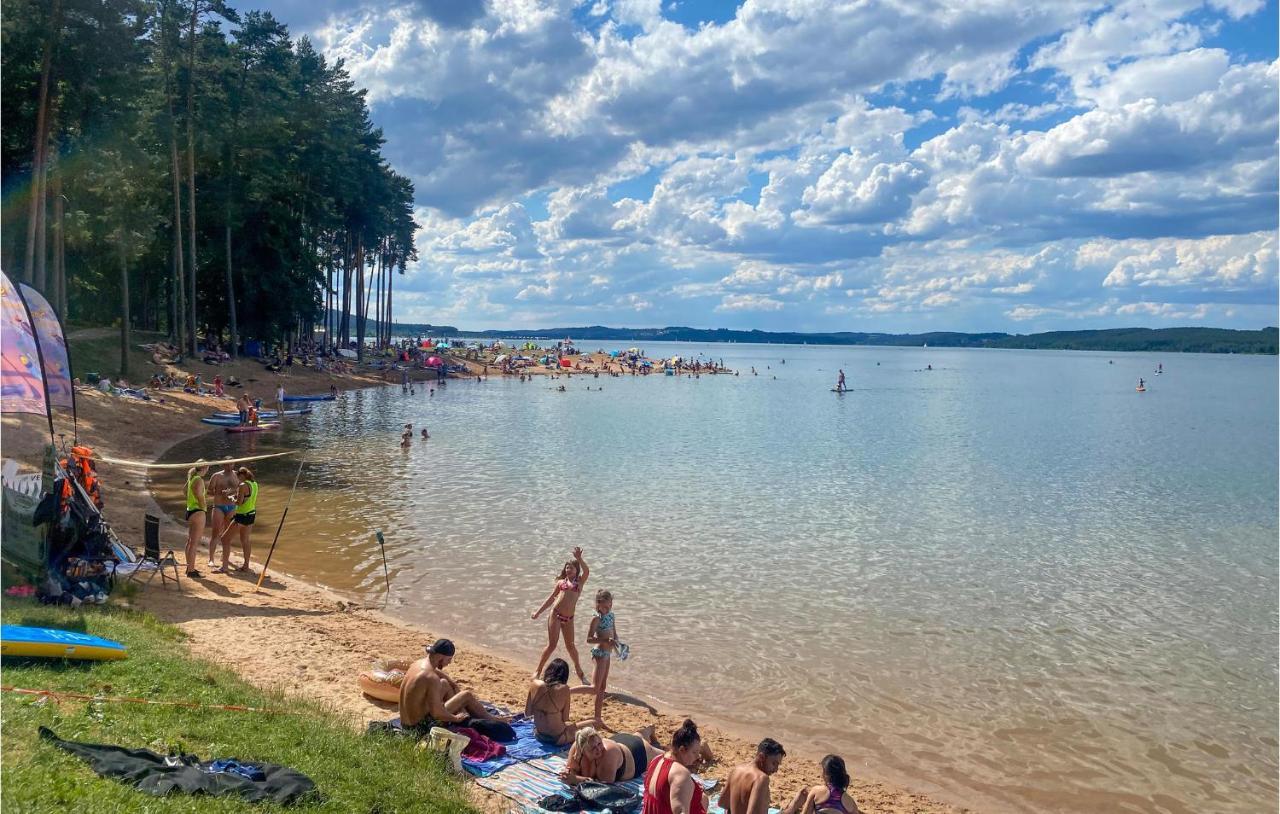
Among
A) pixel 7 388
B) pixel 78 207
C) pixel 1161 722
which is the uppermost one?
pixel 78 207

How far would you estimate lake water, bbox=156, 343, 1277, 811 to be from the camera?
10.5 meters

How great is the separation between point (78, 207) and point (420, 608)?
29.6 metres

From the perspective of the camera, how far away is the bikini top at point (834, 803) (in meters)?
7.08

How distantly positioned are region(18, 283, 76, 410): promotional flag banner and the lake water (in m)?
5.38

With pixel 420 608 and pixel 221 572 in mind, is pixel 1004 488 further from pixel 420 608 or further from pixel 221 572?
pixel 221 572

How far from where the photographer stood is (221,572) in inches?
587

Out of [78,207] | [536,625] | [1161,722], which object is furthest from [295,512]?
[78,207]

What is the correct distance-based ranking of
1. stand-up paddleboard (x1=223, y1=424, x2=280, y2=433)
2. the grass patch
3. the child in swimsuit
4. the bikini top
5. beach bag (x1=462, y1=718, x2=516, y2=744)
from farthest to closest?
the grass patch < stand-up paddleboard (x1=223, y1=424, x2=280, y2=433) < the child in swimsuit < beach bag (x1=462, y1=718, x2=516, y2=744) < the bikini top

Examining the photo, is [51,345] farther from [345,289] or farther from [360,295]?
[360,295]

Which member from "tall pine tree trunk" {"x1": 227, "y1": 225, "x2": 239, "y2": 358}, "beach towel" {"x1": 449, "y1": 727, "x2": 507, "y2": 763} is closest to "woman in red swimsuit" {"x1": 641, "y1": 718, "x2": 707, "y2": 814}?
"beach towel" {"x1": 449, "y1": 727, "x2": 507, "y2": 763}

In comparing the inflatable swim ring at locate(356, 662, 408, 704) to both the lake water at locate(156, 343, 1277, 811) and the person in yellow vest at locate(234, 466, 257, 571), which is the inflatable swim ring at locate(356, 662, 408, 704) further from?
the person in yellow vest at locate(234, 466, 257, 571)

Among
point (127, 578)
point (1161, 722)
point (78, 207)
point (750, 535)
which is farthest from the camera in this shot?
point (78, 207)

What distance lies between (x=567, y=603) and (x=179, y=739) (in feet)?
17.2

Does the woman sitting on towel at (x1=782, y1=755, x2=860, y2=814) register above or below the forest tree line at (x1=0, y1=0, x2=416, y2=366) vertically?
below
